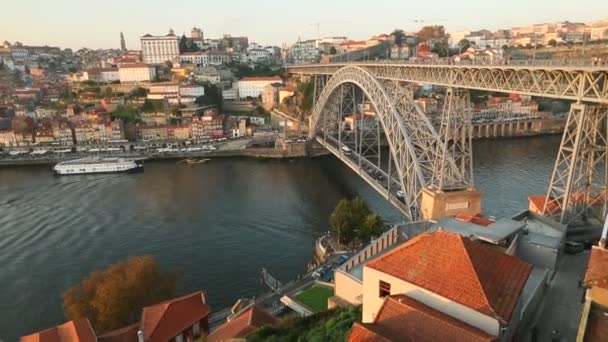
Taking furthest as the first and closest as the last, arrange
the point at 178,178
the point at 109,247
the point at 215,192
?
1. the point at 178,178
2. the point at 215,192
3. the point at 109,247

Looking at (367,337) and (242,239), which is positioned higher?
(367,337)

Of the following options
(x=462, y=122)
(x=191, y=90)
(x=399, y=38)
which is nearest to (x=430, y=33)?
(x=399, y=38)

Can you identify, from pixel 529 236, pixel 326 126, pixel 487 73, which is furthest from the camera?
pixel 326 126

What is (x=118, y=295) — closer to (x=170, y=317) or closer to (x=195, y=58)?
(x=170, y=317)

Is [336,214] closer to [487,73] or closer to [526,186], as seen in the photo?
[487,73]

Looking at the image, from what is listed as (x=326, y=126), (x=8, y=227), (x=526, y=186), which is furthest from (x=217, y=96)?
(x=526, y=186)

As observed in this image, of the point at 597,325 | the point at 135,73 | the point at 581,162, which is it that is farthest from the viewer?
the point at 135,73
